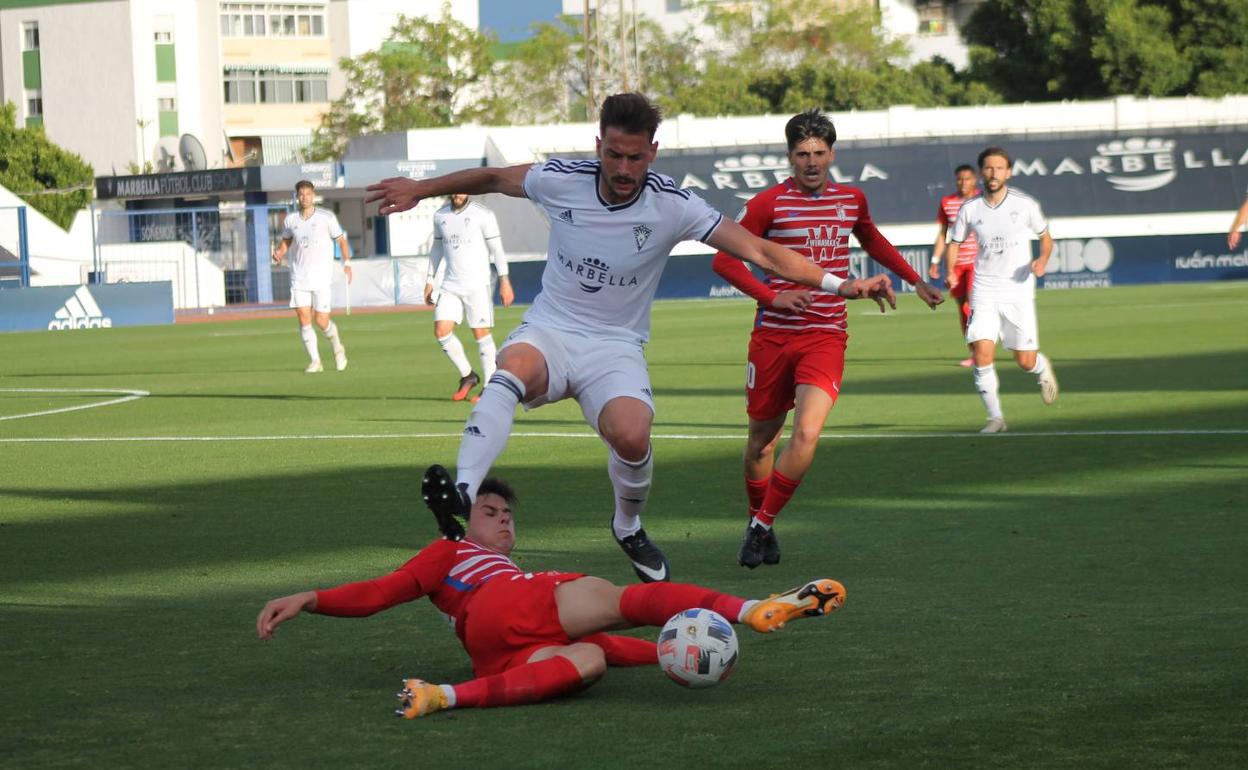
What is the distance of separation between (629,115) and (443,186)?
969 mm

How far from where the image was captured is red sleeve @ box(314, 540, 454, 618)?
574 centimetres

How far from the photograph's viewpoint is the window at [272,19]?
95.6 meters

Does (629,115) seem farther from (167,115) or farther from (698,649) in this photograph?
(167,115)

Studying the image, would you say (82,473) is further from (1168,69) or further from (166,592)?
(1168,69)

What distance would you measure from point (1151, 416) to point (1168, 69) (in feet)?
203

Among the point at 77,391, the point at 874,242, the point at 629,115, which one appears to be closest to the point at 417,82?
the point at 77,391

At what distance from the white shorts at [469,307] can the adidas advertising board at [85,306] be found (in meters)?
21.8

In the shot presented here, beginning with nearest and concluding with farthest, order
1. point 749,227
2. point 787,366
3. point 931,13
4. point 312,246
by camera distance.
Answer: point 749,227 < point 787,366 < point 312,246 < point 931,13

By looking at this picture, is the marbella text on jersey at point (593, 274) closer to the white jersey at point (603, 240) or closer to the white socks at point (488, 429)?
the white jersey at point (603, 240)

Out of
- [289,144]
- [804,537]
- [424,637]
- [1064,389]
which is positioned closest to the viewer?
[424,637]

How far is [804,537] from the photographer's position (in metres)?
9.31

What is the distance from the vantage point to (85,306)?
40.4 meters

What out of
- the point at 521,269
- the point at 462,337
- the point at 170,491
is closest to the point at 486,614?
the point at 170,491

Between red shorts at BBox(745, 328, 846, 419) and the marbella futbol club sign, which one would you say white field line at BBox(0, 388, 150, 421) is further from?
the marbella futbol club sign
